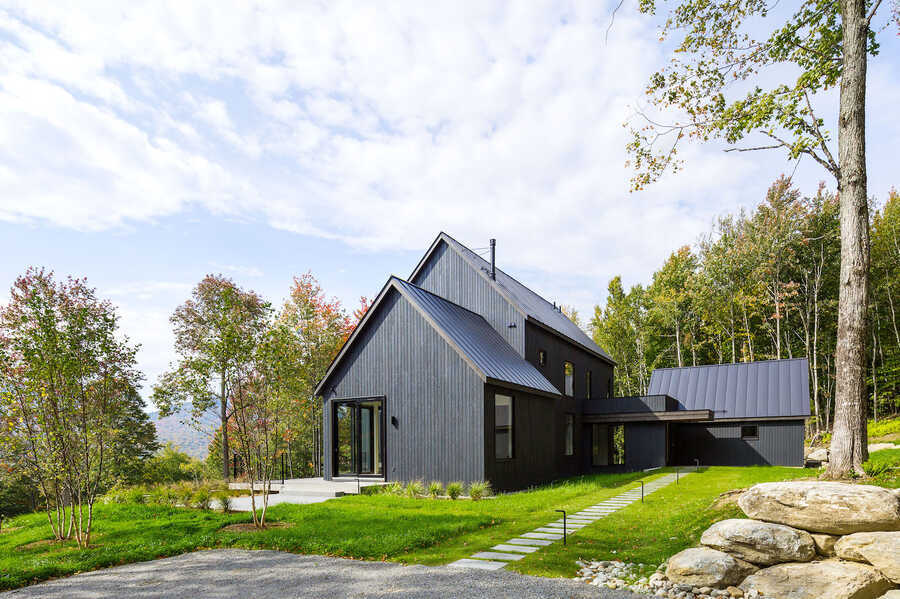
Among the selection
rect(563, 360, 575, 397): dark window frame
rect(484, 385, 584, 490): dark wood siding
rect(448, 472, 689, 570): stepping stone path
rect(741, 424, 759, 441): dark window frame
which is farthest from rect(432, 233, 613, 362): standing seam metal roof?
rect(448, 472, 689, 570): stepping stone path

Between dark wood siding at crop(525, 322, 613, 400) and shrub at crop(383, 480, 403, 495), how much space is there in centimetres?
647

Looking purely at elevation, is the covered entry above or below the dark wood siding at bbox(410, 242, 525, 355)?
below

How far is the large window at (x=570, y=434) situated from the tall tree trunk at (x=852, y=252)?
44.0ft

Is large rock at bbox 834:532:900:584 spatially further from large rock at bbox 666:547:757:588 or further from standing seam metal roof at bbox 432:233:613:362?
standing seam metal roof at bbox 432:233:613:362

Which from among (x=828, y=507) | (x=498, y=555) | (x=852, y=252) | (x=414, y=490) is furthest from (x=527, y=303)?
(x=828, y=507)

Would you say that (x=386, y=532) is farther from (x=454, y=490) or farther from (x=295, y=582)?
(x=454, y=490)

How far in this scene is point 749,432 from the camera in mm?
22109

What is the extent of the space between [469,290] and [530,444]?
Answer: 19.2 ft

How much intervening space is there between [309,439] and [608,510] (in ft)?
72.1

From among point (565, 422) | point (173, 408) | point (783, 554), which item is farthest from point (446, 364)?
point (173, 408)

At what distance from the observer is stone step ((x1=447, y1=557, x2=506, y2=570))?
7.23m

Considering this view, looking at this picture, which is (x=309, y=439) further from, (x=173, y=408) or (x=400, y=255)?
(x=400, y=255)

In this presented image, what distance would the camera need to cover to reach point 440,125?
13414 mm

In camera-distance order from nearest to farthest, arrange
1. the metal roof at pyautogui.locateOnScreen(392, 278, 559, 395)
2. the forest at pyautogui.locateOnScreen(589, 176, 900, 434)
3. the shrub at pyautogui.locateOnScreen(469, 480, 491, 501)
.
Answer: the shrub at pyautogui.locateOnScreen(469, 480, 491, 501)
the metal roof at pyautogui.locateOnScreen(392, 278, 559, 395)
the forest at pyautogui.locateOnScreen(589, 176, 900, 434)
